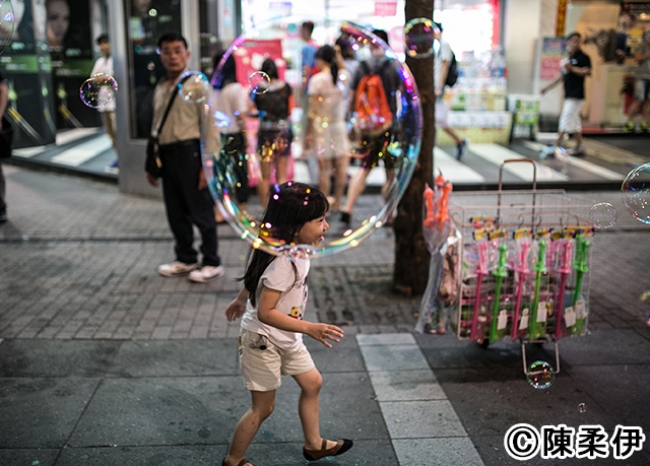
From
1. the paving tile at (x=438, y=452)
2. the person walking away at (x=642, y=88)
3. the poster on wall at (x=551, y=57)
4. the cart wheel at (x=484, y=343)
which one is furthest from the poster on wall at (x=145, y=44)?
the person walking away at (x=642, y=88)

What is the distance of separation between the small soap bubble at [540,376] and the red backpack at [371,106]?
1.98 meters

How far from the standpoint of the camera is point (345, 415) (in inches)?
147

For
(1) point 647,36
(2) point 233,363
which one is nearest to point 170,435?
(2) point 233,363

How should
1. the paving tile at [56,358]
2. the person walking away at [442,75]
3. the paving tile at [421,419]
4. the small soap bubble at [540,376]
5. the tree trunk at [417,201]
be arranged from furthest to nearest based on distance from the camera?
the person walking away at [442,75] → the tree trunk at [417,201] → the paving tile at [56,358] → the small soap bubble at [540,376] → the paving tile at [421,419]

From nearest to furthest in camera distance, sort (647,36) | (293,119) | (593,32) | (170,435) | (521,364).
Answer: (170,435), (521,364), (293,119), (647,36), (593,32)

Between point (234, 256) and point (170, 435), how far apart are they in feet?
10.9

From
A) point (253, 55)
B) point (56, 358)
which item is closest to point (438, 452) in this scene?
point (56, 358)

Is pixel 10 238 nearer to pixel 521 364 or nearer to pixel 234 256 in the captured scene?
pixel 234 256

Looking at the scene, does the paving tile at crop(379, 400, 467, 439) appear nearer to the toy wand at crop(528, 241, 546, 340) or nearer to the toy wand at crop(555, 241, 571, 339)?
the toy wand at crop(528, 241, 546, 340)

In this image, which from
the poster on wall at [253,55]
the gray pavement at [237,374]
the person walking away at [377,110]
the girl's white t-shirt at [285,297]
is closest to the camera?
the girl's white t-shirt at [285,297]

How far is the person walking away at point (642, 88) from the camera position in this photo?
12.6 meters

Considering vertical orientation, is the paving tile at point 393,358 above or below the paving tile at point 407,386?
below

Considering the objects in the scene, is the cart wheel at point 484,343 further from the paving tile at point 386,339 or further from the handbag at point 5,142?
the handbag at point 5,142

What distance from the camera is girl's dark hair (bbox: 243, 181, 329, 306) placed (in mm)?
3045
